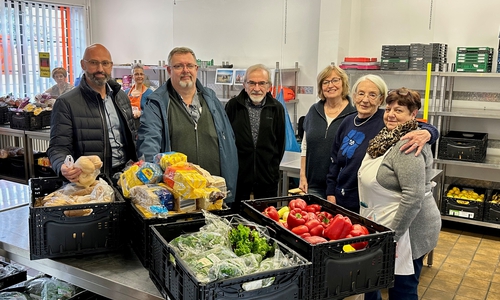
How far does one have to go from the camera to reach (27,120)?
18.2 ft

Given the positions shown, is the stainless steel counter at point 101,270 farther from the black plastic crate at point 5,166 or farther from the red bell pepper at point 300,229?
the black plastic crate at point 5,166

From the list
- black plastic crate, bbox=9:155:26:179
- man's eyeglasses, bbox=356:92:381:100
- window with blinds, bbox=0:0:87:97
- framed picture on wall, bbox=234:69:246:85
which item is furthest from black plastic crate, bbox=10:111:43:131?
man's eyeglasses, bbox=356:92:381:100

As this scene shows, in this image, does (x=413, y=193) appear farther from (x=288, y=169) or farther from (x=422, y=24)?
(x=422, y=24)

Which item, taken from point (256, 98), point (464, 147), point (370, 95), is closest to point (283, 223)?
point (370, 95)

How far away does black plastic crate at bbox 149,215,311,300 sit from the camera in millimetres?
1307

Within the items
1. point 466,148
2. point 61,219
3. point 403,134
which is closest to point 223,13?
point 466,148

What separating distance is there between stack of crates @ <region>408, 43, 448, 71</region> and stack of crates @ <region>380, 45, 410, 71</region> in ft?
0.18

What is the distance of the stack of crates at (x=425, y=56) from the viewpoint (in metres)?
4.95

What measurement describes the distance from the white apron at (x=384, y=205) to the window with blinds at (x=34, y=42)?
235 inches

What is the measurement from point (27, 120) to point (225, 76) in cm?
255

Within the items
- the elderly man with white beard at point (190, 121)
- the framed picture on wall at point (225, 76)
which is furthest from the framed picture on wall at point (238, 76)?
the elderly man with white beard at point (190, 121)

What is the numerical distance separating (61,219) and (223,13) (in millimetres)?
5634

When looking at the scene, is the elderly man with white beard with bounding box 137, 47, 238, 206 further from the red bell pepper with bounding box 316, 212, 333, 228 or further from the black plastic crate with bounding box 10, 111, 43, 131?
the black plastic crate with bounding box 10, 111, 43, 131

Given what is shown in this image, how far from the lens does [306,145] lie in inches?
125
